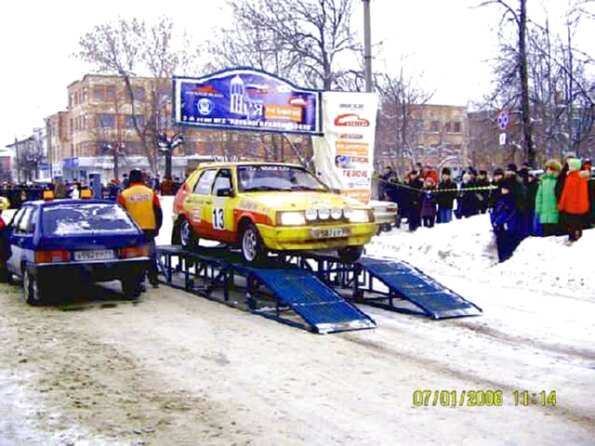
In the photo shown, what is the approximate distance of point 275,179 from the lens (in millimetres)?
11445

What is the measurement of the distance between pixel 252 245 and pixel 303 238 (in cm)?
94

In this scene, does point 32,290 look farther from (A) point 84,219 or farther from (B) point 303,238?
(B) point 303,238

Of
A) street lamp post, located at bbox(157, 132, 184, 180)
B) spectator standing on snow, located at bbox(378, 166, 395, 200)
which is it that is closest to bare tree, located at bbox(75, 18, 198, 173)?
street lamp post, located at bbox(157, 132, 184, 180)

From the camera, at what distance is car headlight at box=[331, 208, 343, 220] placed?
33.7 feet

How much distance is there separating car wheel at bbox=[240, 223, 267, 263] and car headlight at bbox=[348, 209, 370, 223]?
136 centimetres

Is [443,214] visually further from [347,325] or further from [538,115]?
[538,115]

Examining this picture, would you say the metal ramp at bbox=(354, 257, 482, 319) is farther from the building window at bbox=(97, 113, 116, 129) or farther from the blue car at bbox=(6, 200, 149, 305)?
the building window at bbox=(97, 113, 116, 129)

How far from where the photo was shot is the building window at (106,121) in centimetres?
5628

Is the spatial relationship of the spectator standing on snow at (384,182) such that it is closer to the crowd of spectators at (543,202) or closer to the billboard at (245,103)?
the billboard at (245,103)

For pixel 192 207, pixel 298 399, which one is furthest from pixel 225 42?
pixel 298 399

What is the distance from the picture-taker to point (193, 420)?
5.57 meters
